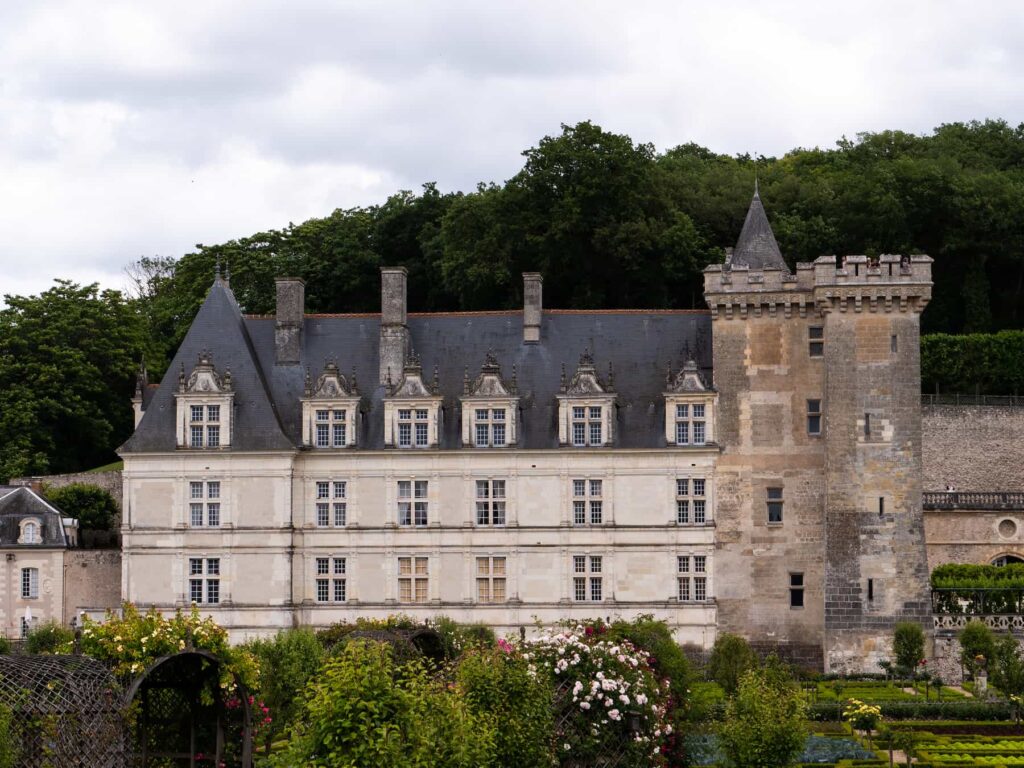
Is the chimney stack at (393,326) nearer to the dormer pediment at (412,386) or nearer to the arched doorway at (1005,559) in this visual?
the dormer pediment at (412,386)

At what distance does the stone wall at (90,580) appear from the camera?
60.3 metres

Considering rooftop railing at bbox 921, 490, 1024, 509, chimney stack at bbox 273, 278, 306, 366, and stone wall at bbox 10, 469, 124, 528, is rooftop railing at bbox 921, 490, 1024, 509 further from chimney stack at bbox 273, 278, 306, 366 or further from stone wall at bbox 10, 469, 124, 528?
stone wall at bbox 10, 469, 124, 528

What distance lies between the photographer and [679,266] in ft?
238

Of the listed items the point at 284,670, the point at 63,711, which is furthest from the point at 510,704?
the point at 284,670

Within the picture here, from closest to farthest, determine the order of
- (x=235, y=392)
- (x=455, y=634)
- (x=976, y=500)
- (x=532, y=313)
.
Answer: (x=455, y=634) < (x=235, y=392) < (x=532, y=313) < (x=976, y=500)

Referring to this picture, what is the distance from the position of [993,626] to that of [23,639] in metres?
30.2

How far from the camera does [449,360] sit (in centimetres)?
5894

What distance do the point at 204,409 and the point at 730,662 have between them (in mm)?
19325

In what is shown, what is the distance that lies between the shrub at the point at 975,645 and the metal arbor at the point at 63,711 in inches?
1184

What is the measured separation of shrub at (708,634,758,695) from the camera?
4659 centimetres

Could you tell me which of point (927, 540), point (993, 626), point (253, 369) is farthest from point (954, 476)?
point (253, 369)

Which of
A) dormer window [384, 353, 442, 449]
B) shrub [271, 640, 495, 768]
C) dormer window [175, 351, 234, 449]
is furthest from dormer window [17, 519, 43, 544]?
shrub [271, 640, 495, 768]

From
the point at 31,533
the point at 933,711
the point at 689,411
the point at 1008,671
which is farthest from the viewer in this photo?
the point at 31,533

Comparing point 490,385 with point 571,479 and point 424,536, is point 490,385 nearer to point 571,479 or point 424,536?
point 571,479
